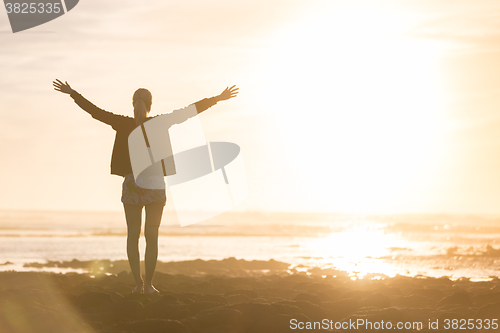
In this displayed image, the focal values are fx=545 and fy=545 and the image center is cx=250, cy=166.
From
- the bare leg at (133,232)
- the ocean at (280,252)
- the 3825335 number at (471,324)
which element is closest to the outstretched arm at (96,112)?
the bare leg at (133,232)

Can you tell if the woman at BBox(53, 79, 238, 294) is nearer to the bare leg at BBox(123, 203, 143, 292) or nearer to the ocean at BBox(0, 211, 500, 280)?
the bare leg at BBox(123, 203, 143, 292)

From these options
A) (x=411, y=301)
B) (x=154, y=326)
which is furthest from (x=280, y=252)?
(x=154, y=326)

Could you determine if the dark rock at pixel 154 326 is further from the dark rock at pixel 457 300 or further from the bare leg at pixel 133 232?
the dark rock at pixel 457 300

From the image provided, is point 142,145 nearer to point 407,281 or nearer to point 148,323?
point 148,323

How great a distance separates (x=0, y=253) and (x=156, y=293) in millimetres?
11205

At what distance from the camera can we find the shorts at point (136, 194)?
5.80 metres

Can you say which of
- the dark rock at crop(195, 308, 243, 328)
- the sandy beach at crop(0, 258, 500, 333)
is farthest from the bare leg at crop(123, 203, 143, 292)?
the dark rock at crop(195, 308, 243, 328)

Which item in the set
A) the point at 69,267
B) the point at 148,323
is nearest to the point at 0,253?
the point at 69,267

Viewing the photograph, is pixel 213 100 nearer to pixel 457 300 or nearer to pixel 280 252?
pixel 457 300

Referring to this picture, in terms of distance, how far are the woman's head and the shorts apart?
619 millimetres

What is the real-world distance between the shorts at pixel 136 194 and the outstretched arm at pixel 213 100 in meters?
1.02

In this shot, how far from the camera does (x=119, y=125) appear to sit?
5.85 meters

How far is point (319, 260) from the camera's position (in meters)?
14.9

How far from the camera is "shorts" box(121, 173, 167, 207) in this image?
19.0 ft
